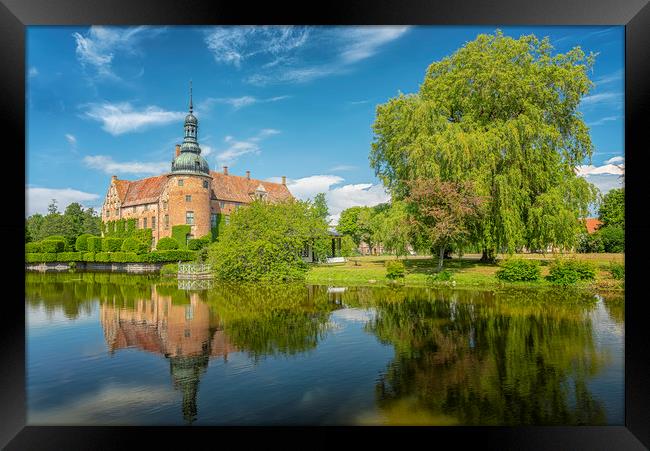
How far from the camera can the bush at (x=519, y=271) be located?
13.2m

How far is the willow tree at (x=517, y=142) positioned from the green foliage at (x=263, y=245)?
5570 millimetres

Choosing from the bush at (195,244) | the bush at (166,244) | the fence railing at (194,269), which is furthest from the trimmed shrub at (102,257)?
the fence railing at (194,269)

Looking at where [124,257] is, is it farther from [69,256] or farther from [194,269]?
[194,269]

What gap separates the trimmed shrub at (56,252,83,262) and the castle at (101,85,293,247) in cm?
564

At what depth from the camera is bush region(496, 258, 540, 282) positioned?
13.2 metres

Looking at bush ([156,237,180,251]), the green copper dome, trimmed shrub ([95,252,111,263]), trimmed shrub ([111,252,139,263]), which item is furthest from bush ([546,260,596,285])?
trimmed shrub ([95,252,111,263])

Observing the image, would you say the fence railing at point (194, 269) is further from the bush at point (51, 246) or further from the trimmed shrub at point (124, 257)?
the bush at point (51, 246)

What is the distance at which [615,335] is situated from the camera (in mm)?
6473

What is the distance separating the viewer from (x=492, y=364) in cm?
504

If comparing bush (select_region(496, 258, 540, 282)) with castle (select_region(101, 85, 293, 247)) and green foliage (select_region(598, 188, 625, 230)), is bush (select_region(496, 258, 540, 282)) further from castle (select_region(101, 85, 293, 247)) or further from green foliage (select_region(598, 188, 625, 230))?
castle (select_region(101, 85, 293, 247))
